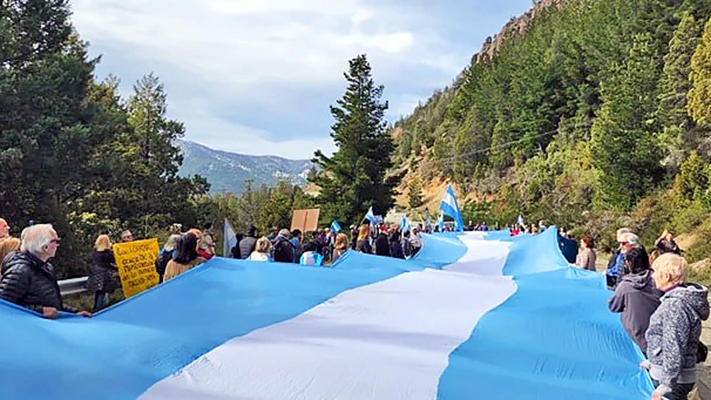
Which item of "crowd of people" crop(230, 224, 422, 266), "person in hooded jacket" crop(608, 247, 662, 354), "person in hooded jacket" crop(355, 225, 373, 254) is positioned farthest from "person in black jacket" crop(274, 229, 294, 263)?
"person in hooded jacket" crop(608, 247, 662, 354)

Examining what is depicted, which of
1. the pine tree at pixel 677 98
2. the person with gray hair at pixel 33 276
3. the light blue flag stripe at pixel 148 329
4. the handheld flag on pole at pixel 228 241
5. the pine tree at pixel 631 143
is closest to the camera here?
the light blue flag stripe at pixel 148 329

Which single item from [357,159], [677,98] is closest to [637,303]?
[677,98]

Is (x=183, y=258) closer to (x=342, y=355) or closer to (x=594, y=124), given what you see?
(x=342, y=355)

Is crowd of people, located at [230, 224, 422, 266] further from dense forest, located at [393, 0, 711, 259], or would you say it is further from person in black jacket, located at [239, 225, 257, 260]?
dense forest, located at [393, 0, 711, 259]

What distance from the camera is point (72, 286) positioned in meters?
10.3

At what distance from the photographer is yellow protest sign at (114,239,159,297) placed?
396 inches

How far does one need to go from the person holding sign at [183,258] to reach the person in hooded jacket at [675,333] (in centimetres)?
509

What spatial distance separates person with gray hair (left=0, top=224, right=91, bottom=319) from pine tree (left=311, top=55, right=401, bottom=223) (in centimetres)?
4620

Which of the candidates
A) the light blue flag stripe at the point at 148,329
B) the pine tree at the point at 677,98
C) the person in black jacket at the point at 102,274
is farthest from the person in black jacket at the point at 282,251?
the pine tree at the point at 677,98

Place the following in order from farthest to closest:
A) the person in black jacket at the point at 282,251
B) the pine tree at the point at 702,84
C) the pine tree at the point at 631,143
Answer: the pine tree at the point at 631,143 < the pine tree at the point at 702,84 < the person in black jacket at the point at 282,251

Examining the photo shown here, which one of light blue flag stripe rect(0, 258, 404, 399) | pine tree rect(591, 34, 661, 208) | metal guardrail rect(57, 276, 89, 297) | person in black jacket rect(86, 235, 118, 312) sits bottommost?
metal guardrail rect(57, 276, 89, 297)

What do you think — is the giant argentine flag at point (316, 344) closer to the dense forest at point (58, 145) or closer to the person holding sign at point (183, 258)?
the person holding sign at point (183, 258)

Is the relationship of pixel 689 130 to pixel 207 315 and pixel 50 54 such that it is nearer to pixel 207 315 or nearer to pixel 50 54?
pixel 50 54

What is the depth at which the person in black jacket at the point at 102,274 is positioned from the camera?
963 centimetres
